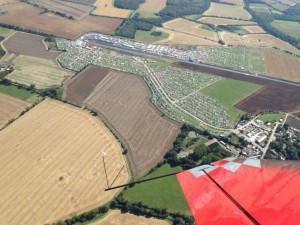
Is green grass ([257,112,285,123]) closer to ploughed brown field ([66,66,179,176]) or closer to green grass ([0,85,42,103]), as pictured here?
ploughed brown field ([66,66,179,176])

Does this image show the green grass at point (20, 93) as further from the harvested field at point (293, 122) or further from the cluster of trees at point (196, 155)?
the harvested field at point (293, 122)

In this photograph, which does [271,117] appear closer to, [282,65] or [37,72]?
[282,65]

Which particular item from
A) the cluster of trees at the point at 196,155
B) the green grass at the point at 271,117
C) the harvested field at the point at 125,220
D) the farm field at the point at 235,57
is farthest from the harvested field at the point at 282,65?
the harvested field at the point at 125,220

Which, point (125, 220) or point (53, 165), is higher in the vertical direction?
point (125, 220)

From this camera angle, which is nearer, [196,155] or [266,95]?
[196,155]

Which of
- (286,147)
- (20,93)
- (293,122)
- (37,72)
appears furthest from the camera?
(37,72)

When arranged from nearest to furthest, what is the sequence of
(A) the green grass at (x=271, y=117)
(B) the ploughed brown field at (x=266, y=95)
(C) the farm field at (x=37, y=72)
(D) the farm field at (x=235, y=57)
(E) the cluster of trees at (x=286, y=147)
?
(E) the cluster of trees at (x=286, y=147) → (A) the green grass at (x=271, y=117) → (B) the ploughed brown field at (x=266, y=95) → (C) the farm field at (x=37, y=72) → (D) the farm field at (x=235, y=57)

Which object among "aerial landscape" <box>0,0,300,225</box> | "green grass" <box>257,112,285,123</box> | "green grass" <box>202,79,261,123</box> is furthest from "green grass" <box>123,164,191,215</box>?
"green grass" <box>257,112,285,123</box>

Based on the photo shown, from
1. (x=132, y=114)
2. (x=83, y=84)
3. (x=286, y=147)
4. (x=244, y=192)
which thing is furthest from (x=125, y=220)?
(x=83, y=84)
